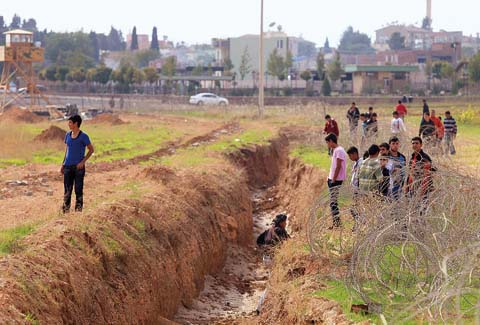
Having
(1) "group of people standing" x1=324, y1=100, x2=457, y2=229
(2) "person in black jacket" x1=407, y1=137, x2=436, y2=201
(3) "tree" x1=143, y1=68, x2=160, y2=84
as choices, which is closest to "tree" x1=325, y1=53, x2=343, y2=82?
(3) "tree" x1=143, y1=68, x2=160, y2=84

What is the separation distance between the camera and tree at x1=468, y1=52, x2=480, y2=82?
7506 cm

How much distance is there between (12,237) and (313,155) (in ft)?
59.5

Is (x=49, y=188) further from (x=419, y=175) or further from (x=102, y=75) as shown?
(x=102, y=75)

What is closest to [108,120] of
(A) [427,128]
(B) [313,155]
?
(B) [313,155]

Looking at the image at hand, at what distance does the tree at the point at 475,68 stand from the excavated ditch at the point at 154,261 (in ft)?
172

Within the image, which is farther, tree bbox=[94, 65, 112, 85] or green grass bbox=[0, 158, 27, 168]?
tree bbox=[94, 65, 112, 85]

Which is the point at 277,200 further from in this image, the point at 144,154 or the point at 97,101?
the point at 97,101

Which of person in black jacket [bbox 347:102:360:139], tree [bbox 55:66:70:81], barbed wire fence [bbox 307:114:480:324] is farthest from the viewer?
tree [bbox 55:66:70:81]

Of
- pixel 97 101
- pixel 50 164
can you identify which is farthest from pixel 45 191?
pixel 97 101

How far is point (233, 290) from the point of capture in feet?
60.4

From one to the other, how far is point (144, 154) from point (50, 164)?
158 inches

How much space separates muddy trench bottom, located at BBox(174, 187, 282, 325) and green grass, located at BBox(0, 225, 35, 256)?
3.31 m

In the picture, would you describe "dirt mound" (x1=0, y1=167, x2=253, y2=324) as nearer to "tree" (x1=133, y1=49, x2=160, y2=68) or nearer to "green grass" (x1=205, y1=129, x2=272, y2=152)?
"green grass" (x1=205, y1=129, x2=272, y2=152)

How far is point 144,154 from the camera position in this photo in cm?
2961
